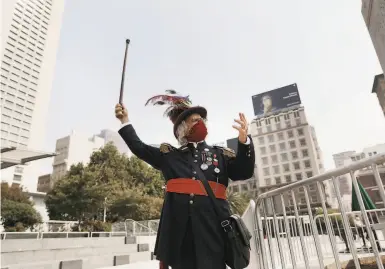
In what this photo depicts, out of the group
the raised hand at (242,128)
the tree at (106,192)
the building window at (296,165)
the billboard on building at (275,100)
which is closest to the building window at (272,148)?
the building window at (296,165)

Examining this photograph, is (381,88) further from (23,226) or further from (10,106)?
(10,106)

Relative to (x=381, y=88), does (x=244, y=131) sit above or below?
below

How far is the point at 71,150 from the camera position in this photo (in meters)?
71.4

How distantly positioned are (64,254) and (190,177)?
6.21 meters

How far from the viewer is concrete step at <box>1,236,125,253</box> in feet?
20.5

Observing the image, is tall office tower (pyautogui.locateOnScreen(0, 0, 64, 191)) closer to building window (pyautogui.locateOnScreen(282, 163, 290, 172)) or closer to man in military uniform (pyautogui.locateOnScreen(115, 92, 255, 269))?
building window (pyautogui.locateOnScreen(282, 163, 290, 172))

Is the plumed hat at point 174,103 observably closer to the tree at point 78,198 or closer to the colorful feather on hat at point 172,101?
the colorful feather on hat at point 172,101

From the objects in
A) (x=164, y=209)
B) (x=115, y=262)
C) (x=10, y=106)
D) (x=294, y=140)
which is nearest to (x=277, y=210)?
(x=164, y=209)

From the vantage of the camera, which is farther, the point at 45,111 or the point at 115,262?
the point at 45,111

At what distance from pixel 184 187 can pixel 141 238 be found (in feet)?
32.4

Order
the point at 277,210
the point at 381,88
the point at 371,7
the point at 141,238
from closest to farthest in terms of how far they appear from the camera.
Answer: the point at 277,210 → the point at 371,7 → the point at 141,238 → the point at 381,88

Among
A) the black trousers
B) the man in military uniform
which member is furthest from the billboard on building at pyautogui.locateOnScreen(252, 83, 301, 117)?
the black trousers

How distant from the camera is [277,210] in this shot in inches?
108

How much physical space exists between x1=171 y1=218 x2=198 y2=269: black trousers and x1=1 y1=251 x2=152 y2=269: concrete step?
13.9 ft
